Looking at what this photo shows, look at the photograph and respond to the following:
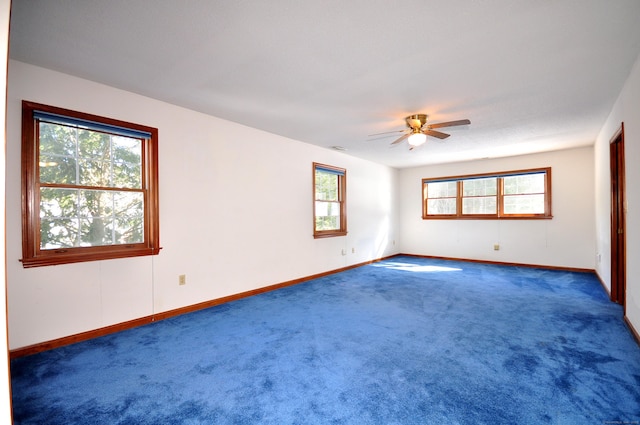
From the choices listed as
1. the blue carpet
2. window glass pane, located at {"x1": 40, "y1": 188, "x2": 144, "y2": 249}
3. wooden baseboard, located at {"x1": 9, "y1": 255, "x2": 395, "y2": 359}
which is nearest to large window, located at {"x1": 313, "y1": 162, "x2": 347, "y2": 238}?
wooden baseboard, located at {"x1": 9, "y1": 255, "x2": 395, "y2": 359}

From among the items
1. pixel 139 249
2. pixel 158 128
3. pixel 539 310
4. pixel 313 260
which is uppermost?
pixel 158 128

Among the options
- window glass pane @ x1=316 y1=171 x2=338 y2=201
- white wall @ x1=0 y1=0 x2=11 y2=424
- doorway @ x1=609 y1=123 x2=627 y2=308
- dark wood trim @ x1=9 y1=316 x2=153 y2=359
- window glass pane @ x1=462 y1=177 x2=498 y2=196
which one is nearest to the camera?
white wall @ x1=0 y1=0 x2=11 y2=424

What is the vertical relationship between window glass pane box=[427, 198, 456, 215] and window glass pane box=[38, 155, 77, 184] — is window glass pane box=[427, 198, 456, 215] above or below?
below

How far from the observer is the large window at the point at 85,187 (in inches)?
104

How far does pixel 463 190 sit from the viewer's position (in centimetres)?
731

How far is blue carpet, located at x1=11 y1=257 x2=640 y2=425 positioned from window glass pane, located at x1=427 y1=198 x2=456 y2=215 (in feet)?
12.4

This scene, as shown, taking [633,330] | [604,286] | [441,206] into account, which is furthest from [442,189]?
[633,330]

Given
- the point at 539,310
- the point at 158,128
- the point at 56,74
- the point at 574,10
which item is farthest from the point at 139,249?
the point at 539,310

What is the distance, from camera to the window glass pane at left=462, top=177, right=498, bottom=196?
6.85 m

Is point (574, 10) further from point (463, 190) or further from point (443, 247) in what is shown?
point (443, 247)

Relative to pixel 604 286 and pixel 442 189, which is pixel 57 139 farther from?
pixel 442 189

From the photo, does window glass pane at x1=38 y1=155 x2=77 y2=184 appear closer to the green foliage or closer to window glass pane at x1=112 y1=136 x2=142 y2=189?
the green foliage

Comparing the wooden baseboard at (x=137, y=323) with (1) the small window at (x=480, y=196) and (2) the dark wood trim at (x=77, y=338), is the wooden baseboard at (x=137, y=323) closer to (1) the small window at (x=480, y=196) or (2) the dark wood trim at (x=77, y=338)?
(2) the dark wood trim at (x=77, y=338)

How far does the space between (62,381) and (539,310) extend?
472cm
